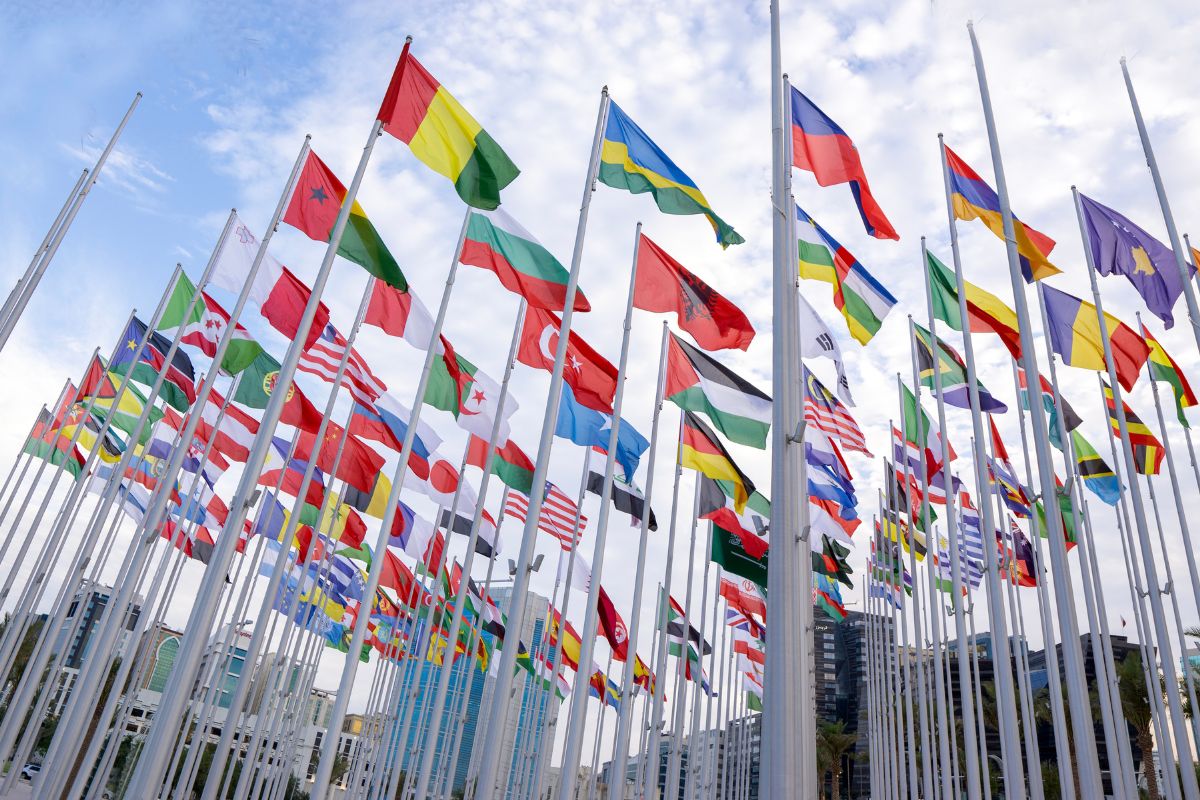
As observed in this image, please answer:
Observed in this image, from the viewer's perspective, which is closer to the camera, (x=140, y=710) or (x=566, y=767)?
(x=566, y=767)

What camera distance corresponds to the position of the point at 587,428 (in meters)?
18.2

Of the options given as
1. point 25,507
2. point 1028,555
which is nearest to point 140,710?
point 25,507

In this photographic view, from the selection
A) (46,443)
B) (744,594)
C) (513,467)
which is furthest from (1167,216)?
(46,443)

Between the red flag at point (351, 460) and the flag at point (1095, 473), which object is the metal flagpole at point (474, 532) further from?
the flag at point (1095, 473)

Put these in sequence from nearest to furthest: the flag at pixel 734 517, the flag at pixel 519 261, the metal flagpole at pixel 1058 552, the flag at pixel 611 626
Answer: the metal flagpole at pixel 1058 552 → the flag at pixel 519 261 → the flag at pixel 734 517 → the flag at pixel 611 626

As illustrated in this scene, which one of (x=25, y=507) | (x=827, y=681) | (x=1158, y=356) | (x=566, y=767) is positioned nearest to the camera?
(x=566, y=767)

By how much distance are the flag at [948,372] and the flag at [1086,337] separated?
2.17 metres

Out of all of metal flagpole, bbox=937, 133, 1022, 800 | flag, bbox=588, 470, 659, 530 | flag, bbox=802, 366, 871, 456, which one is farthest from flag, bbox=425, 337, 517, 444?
metal flagpole, bbox=937, 133, 1022, 800

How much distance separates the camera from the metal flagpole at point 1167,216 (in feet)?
41.3

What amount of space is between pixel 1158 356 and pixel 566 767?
14840 mm

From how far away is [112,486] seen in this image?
1916 centimetres

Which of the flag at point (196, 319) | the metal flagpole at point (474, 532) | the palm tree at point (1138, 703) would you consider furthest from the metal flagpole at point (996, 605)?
the palm tree at point (1138, 703)

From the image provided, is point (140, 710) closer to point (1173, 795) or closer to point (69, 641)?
point (69, 641)

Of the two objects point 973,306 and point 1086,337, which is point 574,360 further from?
point 1086,337
